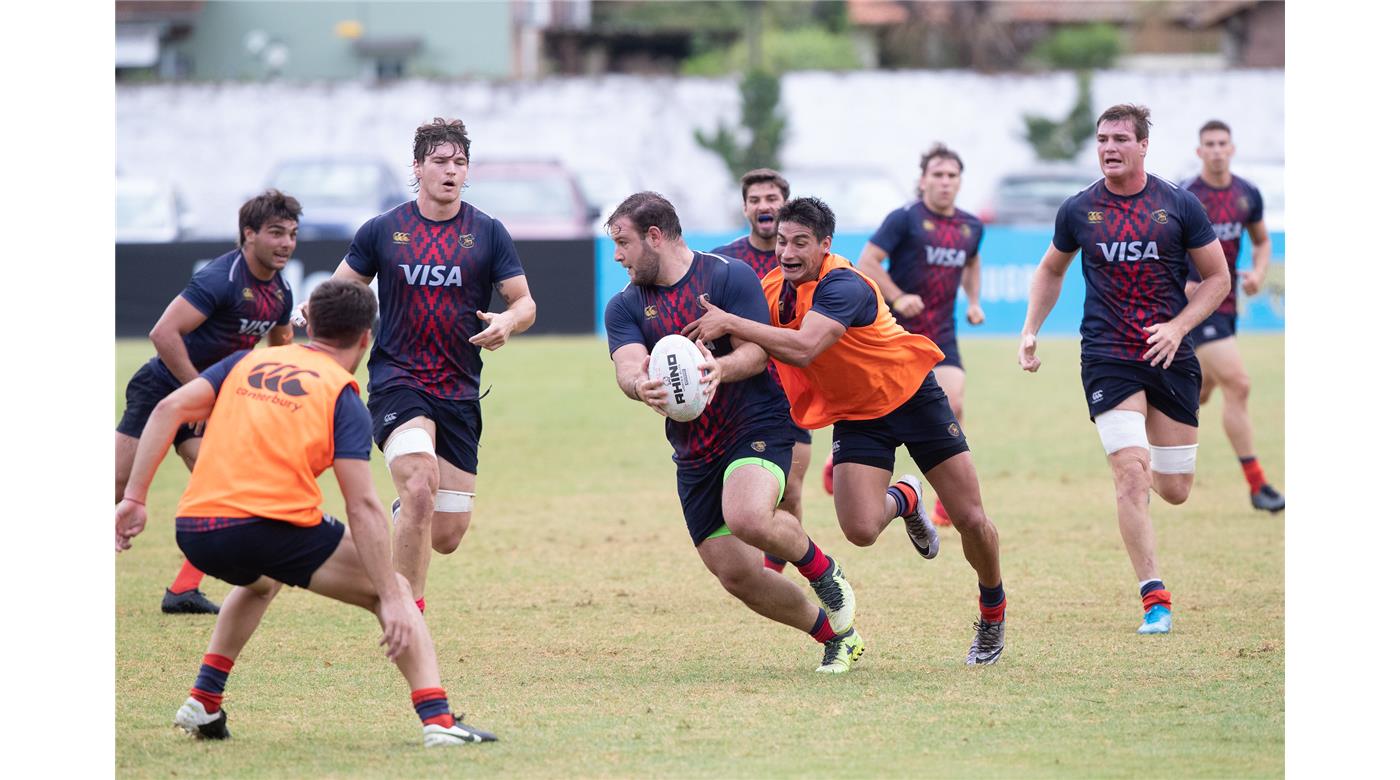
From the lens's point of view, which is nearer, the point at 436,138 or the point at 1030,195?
the point at 436,138

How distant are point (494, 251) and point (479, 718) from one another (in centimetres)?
227

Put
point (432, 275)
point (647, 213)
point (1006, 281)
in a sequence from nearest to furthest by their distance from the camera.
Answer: point (647, 213) < point (432, 275) < point (1006, 281)

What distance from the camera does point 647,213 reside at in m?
6.68

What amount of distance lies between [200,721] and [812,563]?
2469 mm

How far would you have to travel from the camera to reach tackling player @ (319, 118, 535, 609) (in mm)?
7160

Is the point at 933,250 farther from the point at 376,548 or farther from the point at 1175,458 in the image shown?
the point at 376,548

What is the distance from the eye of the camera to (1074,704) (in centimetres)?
608

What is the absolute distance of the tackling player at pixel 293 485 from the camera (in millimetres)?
5328

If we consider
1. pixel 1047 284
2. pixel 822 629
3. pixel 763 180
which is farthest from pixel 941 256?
pixel 822 629

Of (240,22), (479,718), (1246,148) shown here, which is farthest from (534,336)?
(240,22)

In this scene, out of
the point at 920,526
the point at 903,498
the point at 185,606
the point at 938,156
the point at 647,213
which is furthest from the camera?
the point at 938,156

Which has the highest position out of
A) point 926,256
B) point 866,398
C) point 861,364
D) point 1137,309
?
point 926,256

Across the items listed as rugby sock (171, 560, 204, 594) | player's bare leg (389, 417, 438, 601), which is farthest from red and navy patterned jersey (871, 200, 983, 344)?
rugby sock (171, 560, 204, 594)

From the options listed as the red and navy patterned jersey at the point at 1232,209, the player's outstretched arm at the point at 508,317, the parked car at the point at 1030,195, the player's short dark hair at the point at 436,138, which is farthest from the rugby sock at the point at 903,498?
the parked car at the point at 1030,195
